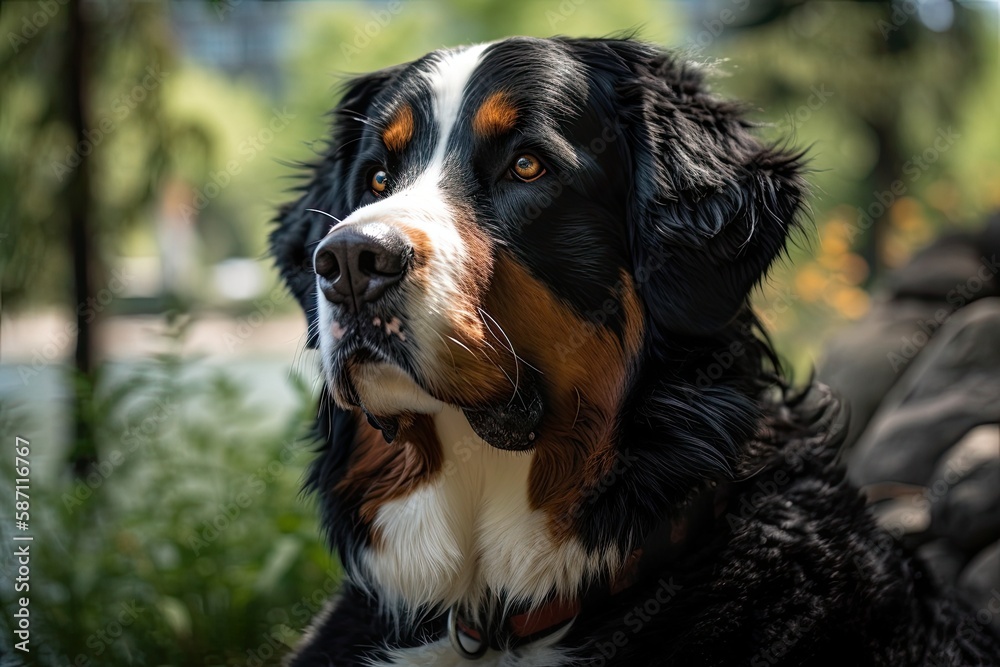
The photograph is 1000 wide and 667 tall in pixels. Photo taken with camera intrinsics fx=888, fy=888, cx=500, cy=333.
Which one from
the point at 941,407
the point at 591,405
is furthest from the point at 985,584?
the point at 591,405

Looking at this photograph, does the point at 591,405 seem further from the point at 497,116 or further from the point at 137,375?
the point at 137,375

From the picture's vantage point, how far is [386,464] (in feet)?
8.60

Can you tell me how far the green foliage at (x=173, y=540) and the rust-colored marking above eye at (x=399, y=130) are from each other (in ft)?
4.05

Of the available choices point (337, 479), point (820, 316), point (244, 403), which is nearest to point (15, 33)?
point (244, 403)

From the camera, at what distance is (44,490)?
4008mm

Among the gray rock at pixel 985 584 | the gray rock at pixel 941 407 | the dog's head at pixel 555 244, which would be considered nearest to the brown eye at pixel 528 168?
the dog's head at pixel 555 244

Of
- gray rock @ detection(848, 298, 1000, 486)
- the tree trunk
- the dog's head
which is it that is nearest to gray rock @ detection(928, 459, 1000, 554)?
gray rock @ detection(848, 298, 1000, 486)

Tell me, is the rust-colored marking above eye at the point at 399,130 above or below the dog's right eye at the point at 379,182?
above

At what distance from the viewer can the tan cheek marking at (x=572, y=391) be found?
236 cm

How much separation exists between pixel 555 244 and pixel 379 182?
607mm

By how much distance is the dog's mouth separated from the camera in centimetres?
219

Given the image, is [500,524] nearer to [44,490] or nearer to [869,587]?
[869,587]

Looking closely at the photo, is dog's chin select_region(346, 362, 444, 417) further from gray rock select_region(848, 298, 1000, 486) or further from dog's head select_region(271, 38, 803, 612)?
gray rock select_region(848, 298, 1000, 486)

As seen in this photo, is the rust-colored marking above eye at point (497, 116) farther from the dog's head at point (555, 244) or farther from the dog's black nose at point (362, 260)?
the dog's black nose at point (362, 260)
